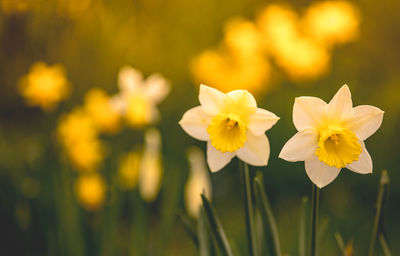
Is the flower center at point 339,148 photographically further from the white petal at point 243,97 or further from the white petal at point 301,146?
the white petal at point 243,97

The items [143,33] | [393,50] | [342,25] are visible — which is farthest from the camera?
[393,50]

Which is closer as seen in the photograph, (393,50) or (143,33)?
(143,33)

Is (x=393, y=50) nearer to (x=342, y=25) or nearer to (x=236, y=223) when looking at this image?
(x=342, y=25)

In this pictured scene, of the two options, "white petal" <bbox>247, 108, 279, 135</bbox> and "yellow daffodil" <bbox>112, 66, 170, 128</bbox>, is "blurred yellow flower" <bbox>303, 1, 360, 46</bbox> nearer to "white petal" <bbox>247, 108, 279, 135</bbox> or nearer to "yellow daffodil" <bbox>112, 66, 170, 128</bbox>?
"yellow daffodil" <bbox>112, 66, 170, 128</bbox>

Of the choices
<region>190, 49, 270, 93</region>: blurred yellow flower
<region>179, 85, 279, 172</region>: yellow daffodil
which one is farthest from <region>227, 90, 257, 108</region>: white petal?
<region>190, 49, 270, 93</region>: blurred yellow flower

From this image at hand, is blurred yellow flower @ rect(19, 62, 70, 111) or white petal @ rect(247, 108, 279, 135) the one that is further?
blurred yellow flower @ rect(19, 62, 70, 111)

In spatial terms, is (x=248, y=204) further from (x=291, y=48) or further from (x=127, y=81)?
(x=291, y=48)

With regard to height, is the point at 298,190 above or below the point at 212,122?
below

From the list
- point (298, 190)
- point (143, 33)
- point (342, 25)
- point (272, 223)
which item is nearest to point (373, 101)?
point (342, 25)
